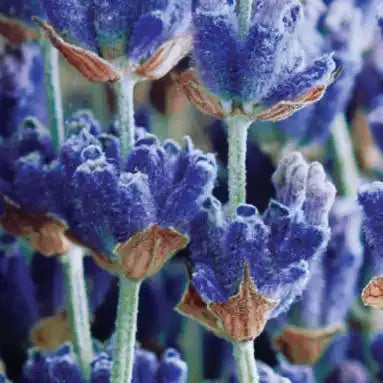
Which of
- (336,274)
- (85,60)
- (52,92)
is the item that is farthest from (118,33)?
(336,274)

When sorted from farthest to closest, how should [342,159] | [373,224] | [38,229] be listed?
[342,159], [38,229], [373,224]

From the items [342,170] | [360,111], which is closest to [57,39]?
[342,170]

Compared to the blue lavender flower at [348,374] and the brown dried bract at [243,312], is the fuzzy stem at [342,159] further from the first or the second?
the brown dried bract at [243,312]

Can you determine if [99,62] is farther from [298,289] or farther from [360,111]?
[360,111]

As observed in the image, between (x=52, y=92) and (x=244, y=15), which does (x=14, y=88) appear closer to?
(x=52, y=92)

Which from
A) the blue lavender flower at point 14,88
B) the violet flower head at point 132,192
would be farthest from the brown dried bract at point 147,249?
the blue lavender flower at point 14,88

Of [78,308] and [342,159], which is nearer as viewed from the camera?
[78,308]
